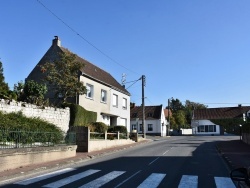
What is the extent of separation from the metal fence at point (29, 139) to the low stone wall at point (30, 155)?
0.33 meters

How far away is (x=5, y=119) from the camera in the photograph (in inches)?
691

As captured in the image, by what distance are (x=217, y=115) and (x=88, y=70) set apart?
51.4m

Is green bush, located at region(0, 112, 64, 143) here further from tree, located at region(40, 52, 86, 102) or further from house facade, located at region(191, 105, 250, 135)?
house facade, located at region(191, 105, 250, 135)

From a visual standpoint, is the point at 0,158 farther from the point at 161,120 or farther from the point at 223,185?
the point at 161,120

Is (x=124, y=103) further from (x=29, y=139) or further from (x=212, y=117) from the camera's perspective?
(x=212, y=117)

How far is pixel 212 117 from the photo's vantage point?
79.1 metres

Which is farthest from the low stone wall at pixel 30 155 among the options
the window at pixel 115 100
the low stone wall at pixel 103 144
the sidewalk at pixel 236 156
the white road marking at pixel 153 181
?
the window at pixel 115 100

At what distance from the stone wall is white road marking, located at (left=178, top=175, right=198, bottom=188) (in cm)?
1106

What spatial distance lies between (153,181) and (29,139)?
22.8 feet

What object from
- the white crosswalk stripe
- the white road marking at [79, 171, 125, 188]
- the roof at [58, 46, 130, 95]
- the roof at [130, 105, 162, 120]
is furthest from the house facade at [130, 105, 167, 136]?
the white crosswalk stripe

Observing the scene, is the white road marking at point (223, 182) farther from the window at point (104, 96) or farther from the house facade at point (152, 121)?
the house facade at point (152, 121)

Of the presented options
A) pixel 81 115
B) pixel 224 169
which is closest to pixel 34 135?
pixel 224 169

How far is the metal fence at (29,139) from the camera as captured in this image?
47.3 feet

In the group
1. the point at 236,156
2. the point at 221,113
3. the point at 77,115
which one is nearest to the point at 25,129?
the point at 77,115
